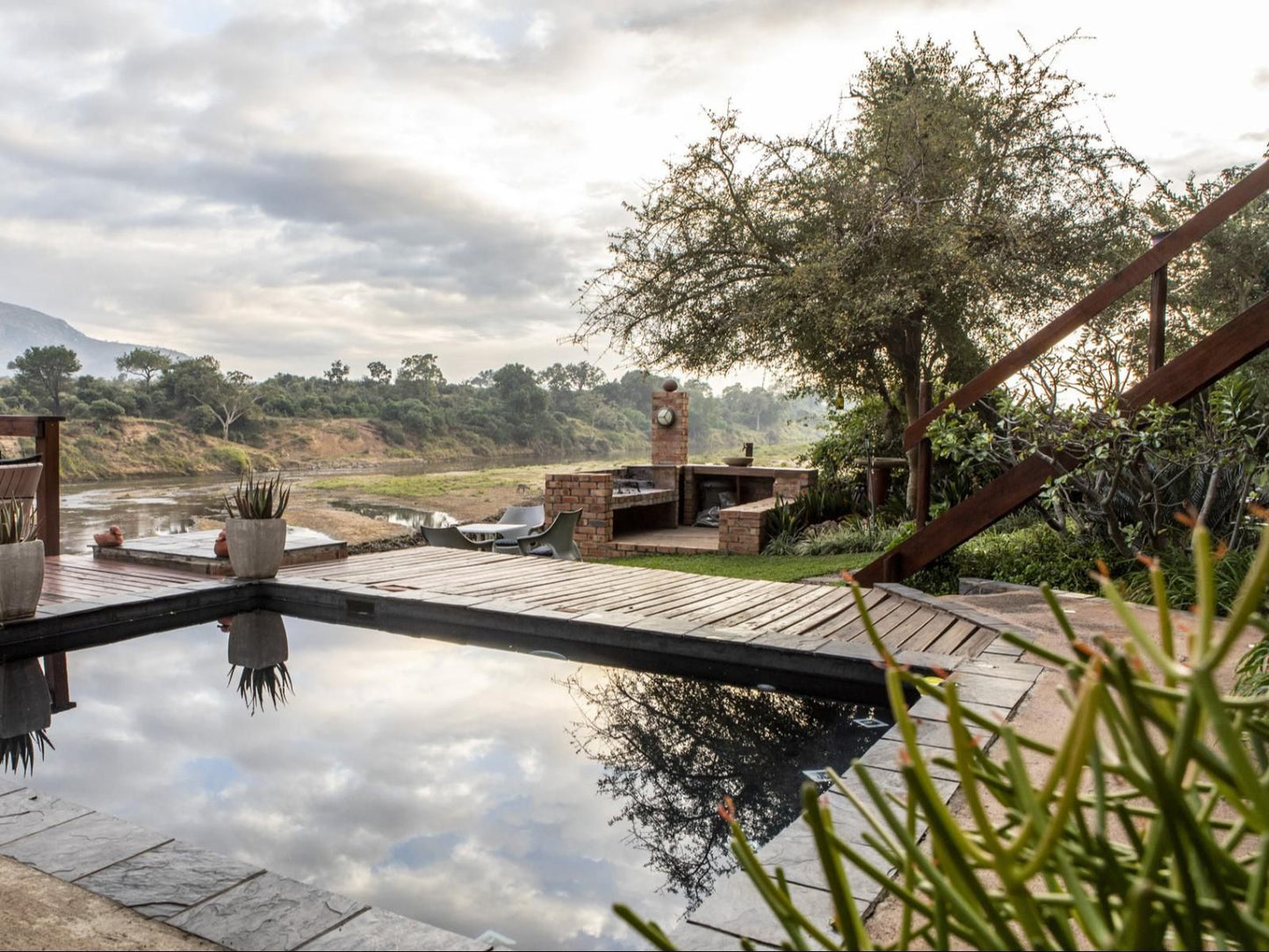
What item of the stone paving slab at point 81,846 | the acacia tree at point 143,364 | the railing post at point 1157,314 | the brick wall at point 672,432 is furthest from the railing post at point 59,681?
the acacia tree at point 143,364

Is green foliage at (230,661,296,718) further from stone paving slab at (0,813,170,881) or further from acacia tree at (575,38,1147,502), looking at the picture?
acacia tree at (575,38,1147,502)

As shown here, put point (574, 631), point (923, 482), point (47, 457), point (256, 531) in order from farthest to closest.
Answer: point (47, 457)
point (923, 482)
point (256, 531)
point (574, 631)

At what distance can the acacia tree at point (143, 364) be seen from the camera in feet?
113

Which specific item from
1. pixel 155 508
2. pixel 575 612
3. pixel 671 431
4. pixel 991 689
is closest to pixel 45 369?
pixel 155 508

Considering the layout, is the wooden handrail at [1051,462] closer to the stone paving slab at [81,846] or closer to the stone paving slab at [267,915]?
the stone paving slab at [267,915]

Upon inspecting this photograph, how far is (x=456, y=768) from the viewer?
3.55 metres

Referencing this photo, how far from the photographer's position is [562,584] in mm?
6180

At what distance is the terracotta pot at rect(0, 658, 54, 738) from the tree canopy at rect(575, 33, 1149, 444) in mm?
6866

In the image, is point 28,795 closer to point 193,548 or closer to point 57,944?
point 57,944

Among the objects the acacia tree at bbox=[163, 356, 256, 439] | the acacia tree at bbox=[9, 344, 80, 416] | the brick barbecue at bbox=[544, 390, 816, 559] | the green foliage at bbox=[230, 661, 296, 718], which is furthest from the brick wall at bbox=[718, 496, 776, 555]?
the acacia tree at bbox=[9, 344, 80, 416]

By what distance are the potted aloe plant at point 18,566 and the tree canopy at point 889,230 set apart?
6.61 meters

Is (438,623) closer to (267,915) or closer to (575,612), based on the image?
(575,612)

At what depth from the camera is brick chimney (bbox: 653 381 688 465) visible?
41.2 feet

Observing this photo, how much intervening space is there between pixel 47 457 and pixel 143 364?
31445 millimetres
